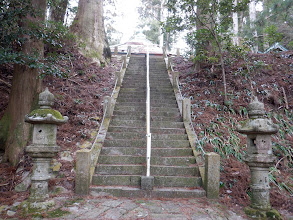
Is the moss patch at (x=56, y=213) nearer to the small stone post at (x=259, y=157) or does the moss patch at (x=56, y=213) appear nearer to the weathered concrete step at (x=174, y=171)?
the weathered concrete step at (x=174, y=171)

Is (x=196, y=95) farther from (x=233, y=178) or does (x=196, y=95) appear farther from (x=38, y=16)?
(x=38, y=16)

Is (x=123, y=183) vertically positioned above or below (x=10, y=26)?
below

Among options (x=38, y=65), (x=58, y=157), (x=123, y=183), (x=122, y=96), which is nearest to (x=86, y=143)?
(x=58, y=157)

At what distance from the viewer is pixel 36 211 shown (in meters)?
3.21

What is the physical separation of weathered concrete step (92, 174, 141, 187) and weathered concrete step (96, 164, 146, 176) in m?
0.22

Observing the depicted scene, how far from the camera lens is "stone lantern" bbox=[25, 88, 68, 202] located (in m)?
3.32

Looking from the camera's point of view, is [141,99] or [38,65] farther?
[141,99]

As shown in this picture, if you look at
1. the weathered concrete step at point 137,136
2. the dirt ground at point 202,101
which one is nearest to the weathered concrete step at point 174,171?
the dirt ground at point 202,101

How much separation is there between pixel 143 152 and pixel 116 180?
99 centimetres

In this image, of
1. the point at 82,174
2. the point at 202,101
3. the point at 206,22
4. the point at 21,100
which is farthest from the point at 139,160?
the point at 206,22

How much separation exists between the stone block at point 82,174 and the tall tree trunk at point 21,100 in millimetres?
1684

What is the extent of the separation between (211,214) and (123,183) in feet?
5.63

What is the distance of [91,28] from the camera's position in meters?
11.0

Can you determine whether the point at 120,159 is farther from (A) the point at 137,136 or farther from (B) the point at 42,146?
(B) the point at 42,146
